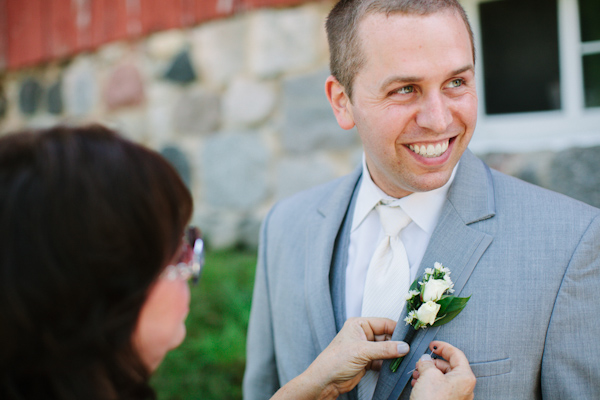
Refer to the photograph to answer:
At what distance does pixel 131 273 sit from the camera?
1.22 m

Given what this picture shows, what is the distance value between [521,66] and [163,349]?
3240 millimetres

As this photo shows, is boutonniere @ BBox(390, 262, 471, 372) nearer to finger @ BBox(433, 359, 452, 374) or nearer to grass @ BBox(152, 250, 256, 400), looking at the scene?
finger @ BBox(433, 359, 452, 374)

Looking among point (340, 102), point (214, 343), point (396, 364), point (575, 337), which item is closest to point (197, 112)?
point (214, 343)

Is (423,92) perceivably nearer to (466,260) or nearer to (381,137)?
(381,137)

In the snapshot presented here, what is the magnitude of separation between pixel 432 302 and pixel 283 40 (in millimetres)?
3130

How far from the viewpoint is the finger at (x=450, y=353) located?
152 cm

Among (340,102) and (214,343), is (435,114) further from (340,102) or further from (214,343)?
(214,343)

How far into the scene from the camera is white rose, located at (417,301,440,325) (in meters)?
1.58

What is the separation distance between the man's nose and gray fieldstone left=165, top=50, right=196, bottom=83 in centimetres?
354

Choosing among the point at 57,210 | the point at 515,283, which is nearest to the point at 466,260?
the point at 515,283

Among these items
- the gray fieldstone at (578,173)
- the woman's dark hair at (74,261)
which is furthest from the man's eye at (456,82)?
the gray fieldstone at (578,173)

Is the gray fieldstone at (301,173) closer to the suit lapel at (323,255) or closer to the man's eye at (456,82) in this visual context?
the suit lapel at (323,255)

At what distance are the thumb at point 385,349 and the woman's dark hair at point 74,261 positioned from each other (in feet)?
2.28

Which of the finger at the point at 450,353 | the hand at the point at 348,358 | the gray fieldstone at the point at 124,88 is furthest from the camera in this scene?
the gray fieldstone at the point at 124,88
